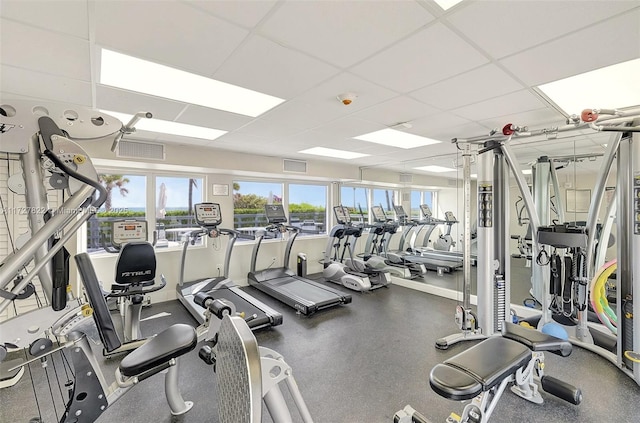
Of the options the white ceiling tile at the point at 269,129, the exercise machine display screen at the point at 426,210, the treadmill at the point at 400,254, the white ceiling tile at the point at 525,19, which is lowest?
the treadmill at the point at 400,254

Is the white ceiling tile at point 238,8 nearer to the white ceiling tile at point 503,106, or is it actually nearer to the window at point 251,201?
the white ceiling tile at point 503,106

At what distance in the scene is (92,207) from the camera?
1411 mm

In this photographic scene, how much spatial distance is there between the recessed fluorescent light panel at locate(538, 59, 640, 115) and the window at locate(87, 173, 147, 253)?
5258mm

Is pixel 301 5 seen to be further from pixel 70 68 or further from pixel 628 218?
pixel 628 218

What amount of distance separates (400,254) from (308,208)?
235 cm

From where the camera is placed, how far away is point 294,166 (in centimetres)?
559

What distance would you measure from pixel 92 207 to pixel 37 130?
0.40 meters

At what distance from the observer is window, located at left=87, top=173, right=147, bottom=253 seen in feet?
13.6

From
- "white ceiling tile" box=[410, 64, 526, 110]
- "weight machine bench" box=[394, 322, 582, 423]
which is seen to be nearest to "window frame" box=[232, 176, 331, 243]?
"white ceiling tile" box=[410, 64, 526, 110]

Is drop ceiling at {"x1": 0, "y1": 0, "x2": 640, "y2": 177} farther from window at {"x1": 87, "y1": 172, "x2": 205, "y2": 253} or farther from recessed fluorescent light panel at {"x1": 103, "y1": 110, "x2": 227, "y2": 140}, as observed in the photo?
window at {"x1": 87, "y1": 172, "x2": 205, "y2": 253}

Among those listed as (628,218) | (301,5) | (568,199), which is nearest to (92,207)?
(301,5)

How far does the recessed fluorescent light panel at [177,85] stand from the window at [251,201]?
2798 mm

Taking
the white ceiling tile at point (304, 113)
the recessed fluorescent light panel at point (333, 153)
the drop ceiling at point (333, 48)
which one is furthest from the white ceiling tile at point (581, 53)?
the recessed fluorescent light panel at point (333, 153)

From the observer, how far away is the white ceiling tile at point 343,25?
1356 mm
